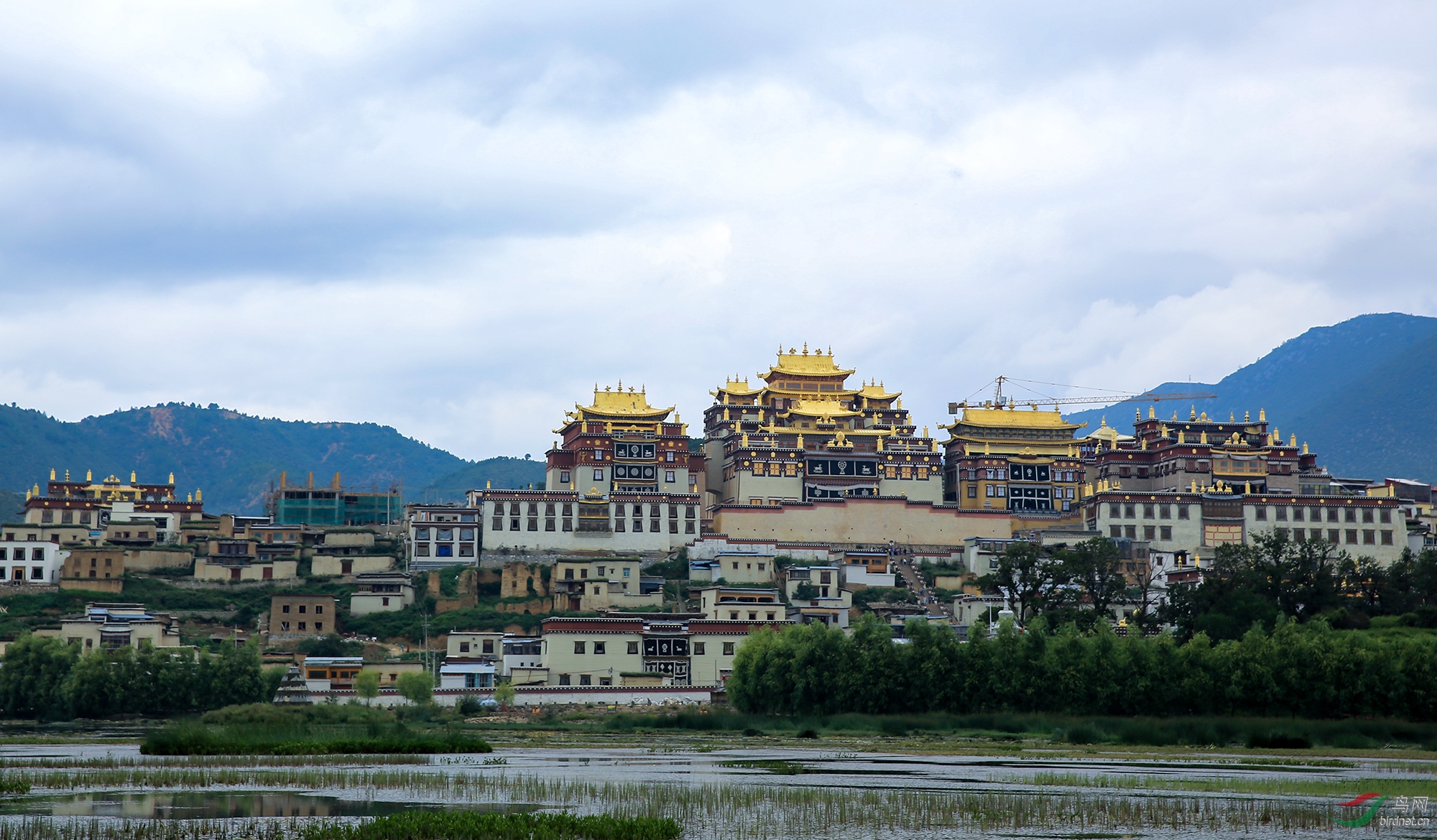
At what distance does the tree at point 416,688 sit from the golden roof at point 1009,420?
48872mm

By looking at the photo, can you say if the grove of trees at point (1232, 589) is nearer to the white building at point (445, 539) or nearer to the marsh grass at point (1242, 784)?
the white building at point (445, 539)

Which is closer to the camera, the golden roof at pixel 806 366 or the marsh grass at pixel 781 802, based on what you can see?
the marsh grass at pixel 781 802

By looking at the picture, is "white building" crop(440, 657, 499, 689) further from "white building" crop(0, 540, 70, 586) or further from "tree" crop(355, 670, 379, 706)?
"white building" crop(0, 540, 70, 586)

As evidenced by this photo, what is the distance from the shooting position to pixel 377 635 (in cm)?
8400

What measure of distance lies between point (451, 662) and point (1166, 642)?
33.4 meters

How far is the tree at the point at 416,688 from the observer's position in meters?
70.6

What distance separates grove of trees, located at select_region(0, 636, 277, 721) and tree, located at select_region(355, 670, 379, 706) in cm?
435

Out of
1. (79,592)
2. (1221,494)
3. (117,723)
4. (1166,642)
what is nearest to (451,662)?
(117,723)

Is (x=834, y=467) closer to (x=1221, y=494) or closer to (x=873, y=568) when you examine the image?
(x=873, y=568)

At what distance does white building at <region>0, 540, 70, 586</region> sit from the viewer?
87812 millimetres

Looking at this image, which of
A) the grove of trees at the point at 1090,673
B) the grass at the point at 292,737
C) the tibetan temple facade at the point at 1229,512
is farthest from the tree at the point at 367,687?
the tibetan temple facade at the point at 1229,512

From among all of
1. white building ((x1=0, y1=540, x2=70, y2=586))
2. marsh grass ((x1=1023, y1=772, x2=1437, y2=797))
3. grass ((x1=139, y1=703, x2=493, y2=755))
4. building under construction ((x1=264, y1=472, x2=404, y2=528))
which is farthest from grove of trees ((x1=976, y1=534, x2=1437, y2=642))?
white building ((x1=0, y1=540, x2=70, y2=586))

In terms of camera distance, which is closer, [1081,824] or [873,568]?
[1081,824]

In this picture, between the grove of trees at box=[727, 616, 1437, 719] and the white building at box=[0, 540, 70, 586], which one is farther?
the white building at box=[0, 540, 70, 586]
